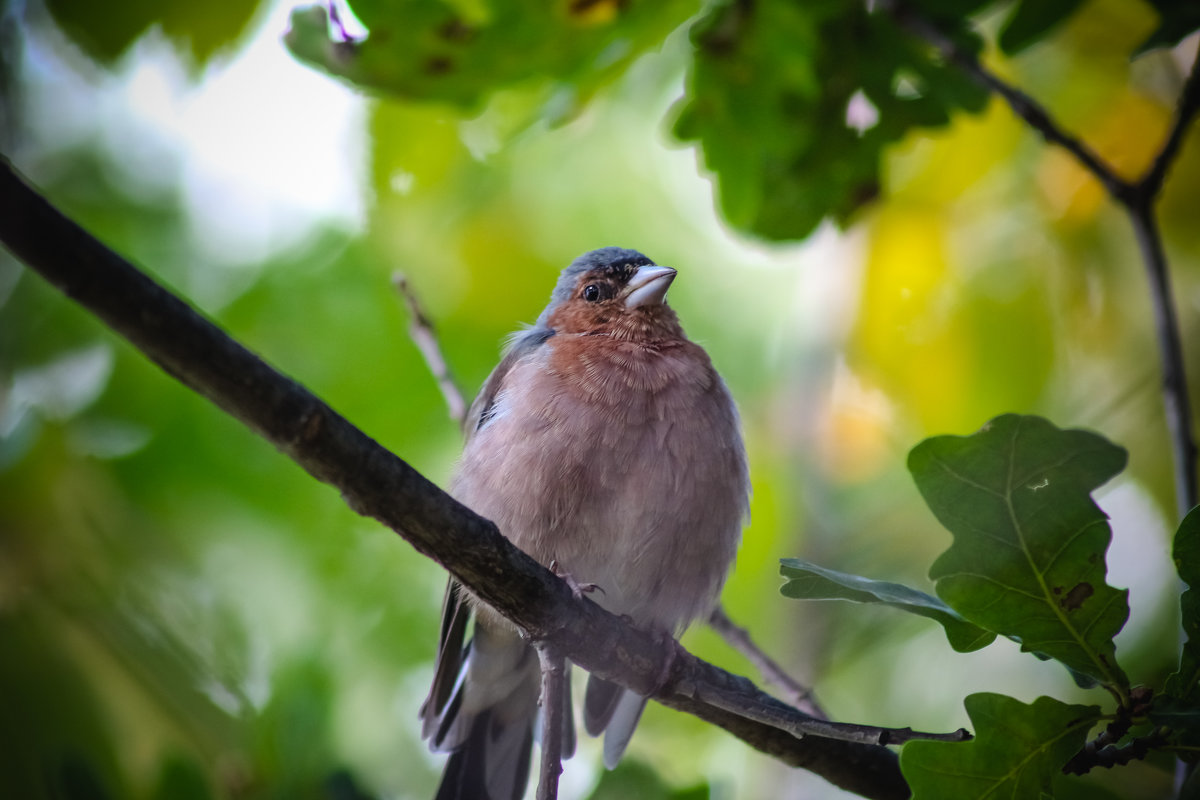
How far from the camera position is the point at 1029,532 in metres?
2.54

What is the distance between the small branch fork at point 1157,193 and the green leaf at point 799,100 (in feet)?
0.65

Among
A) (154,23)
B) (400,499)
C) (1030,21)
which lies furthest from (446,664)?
(1030,21)

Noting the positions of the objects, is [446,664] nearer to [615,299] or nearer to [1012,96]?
[615,299]

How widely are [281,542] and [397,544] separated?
2.55 ft

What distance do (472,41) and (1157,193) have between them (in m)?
2.85

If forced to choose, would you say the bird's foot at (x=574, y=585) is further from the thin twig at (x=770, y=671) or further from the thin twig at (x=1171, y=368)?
the thin twig at (x=1171, y=368)

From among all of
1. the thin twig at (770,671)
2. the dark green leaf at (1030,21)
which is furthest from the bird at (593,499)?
the dark green leaf at (1030,21)

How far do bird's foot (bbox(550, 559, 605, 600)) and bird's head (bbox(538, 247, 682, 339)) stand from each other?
135 cm

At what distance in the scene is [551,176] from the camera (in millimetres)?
7344

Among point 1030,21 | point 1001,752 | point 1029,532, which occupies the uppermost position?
point 1030,21

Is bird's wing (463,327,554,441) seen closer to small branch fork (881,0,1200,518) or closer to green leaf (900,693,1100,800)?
small branch fork (881,0,1200,518)

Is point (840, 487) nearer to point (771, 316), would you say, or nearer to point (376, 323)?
point (771, 316)

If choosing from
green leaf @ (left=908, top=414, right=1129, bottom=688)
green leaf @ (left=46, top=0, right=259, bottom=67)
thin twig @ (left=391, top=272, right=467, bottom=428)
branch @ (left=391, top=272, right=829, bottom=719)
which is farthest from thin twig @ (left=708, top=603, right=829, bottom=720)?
green leaf @ (left=46, top=0, right=259, bottom=67)

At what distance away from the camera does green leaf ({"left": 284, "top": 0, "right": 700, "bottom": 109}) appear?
3.91 meters
